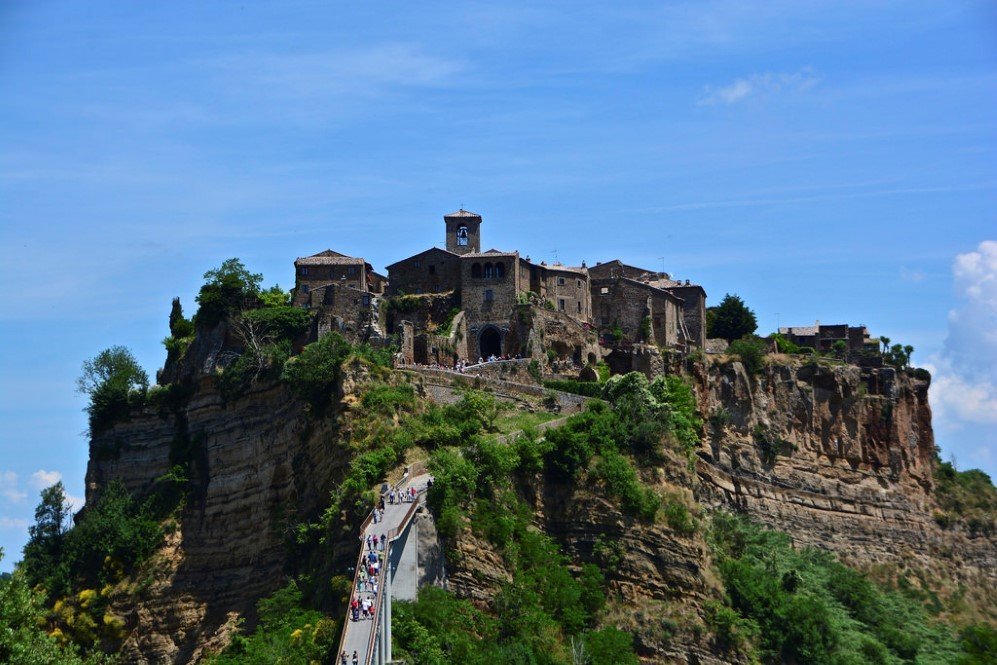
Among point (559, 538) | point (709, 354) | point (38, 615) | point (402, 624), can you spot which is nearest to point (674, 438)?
point (559, 538)

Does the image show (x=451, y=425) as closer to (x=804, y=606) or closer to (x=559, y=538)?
(x=559, y=538)

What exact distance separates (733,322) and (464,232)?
1754 cm

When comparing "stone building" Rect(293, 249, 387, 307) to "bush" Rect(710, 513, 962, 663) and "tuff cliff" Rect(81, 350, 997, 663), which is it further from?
"bush" Rect(710, 513, 962, 663)

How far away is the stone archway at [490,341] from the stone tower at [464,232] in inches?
252

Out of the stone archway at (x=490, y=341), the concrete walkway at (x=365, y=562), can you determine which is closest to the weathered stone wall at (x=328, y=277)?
the stone archway at (x=490, y=341)

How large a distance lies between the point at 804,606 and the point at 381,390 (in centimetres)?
2074

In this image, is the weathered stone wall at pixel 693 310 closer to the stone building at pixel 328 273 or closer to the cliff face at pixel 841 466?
the cliff face at pixel 841 466

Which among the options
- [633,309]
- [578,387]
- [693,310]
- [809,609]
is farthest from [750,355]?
[809,609]

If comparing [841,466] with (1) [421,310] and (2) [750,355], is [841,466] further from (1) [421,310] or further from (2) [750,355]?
(1) [421,310]

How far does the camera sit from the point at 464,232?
3937 inches

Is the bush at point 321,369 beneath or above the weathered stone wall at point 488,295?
beneath

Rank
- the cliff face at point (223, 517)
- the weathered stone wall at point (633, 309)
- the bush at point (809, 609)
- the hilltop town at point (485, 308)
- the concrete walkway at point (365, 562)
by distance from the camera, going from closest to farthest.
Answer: the concrete walkway at point (365, 562) < the bush at point (809, 609) < the cliff face at point (223, 517) < the hilltop town at point (485, 308) < the weathered stone wall at point (633, 309)

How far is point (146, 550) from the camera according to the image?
91.5 meters

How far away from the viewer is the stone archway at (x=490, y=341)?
311ft
